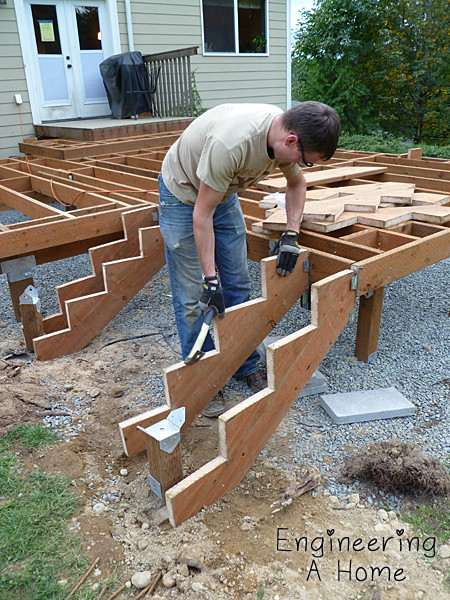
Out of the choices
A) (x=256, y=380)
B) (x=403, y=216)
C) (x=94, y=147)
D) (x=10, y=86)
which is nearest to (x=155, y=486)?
(x=256, y=380)

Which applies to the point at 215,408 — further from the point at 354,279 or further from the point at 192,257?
the point at 354,279

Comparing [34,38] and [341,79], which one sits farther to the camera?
[341,79]

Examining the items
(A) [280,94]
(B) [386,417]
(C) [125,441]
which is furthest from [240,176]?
(A) [280,94]

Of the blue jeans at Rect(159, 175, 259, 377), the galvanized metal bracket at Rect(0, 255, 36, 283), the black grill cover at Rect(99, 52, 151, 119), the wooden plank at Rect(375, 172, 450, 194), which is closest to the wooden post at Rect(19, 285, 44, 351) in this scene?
the galvanized metal bracket at Rect(0, 255, 36, 283)

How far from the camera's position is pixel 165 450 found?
206cm

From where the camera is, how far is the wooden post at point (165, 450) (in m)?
2.04

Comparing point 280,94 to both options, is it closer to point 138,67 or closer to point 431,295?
point 138,67

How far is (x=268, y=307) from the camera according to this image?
2742 millimetres

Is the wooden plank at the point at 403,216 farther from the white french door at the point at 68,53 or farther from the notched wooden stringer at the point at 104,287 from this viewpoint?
the white french door at the point at 68,53

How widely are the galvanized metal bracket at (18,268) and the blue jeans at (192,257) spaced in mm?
1370

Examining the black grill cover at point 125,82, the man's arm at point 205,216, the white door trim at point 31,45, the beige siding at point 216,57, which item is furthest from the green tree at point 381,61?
the man's arm at point 205,216

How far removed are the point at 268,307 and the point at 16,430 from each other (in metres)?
Answer: 1.57

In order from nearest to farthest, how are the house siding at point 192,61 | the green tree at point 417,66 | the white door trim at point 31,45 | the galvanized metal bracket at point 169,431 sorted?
the galvanized metal bracket at point 169,431 → the white door trim at point 31,45 → the house siding at point 192,61 → the green tree at point 417,66

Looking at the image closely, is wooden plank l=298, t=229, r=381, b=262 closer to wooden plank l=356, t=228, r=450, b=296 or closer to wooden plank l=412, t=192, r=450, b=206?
wooden plank l=356, t=228, r=450, b=296
